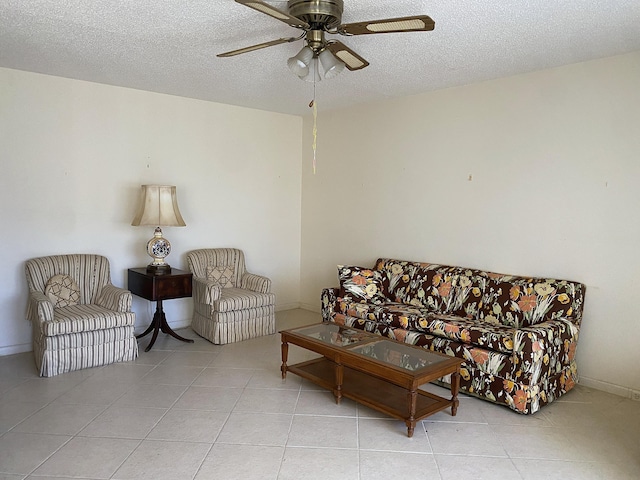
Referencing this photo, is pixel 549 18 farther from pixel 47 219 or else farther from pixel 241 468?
pixel 47 219

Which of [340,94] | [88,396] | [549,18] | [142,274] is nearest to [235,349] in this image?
[142,274]

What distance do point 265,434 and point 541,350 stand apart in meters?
1.81

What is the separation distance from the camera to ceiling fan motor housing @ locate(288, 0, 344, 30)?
7.74 feet

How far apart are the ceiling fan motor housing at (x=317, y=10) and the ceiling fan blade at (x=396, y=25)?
106 mm

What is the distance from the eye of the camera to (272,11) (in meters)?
2.08

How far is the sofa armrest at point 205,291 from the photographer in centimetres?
440

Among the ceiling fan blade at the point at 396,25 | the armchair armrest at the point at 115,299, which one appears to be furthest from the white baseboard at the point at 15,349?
the ceiling fan blade at the point at 396,25

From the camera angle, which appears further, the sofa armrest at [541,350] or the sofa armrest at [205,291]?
the sofa armrest at [205,291]

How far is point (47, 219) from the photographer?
4.18 meters

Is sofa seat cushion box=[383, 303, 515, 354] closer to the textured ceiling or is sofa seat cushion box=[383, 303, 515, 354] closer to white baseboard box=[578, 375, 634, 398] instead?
white baseboard box=[578, 375, 634, 398]

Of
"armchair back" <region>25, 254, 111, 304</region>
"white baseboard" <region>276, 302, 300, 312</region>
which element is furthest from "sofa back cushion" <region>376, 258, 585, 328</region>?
"armchair back" <region>25, 254, 111, 304</region>

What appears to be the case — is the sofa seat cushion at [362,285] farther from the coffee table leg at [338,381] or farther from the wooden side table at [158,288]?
the wooden side table at [158,288]

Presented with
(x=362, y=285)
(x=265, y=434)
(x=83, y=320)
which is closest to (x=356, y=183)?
(x=362, y=285)

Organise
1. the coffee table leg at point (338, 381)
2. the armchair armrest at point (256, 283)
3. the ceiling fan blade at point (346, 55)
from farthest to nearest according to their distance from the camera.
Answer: the armchair armrest at point (256, 283) < the coffee table leg at point (338, 381) < the ceiling fan blade at point (346, 55)
